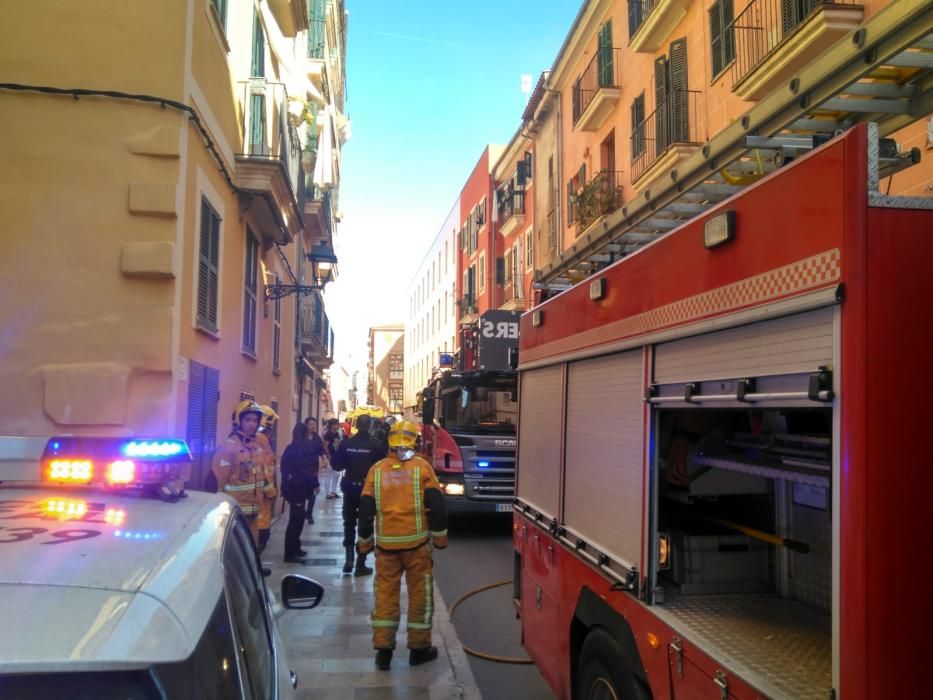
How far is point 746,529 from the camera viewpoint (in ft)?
11.5

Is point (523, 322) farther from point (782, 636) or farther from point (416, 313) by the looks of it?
point (416, 313)

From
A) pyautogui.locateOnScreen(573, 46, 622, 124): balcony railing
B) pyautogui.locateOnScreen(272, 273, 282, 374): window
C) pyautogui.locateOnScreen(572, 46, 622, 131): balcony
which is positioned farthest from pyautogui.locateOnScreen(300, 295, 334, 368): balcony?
pyautogui.locateOnScreen(573, 46, 622, 124): balcony railing

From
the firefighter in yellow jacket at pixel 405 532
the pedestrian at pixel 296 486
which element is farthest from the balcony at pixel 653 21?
the firefighter in yellow jacket at pixel 405 532

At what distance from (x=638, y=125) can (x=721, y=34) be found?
3.43 m

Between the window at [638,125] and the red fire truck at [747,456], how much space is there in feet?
38.5

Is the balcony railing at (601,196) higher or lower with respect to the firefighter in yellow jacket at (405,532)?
higher

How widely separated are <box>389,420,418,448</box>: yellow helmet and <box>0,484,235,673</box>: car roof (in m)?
3.44

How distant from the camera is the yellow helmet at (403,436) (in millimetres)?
5645

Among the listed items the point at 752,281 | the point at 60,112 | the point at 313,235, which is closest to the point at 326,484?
the point at 313,235

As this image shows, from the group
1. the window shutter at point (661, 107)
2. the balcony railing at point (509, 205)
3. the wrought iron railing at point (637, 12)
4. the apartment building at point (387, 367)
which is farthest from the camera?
the apartment building at point (387, 367)

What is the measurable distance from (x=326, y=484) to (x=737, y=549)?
18095mm

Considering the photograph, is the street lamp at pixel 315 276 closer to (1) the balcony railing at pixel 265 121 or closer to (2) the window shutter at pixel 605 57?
(1) the balcony railing at pixel 265 121

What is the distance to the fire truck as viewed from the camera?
1166 centimetres

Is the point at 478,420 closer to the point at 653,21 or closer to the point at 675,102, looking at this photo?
the point at 675,102
